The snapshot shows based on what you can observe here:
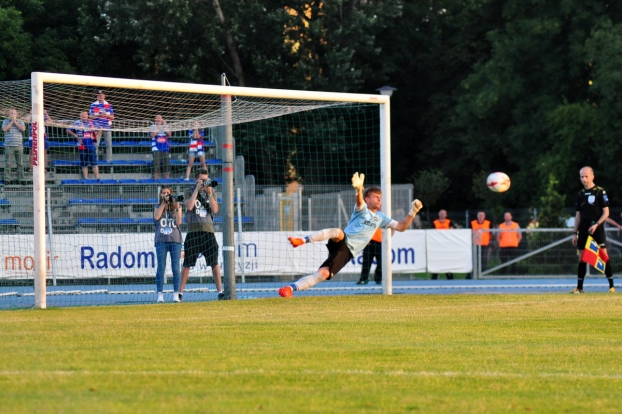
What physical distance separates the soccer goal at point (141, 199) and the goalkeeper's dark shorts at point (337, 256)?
9.61 feet

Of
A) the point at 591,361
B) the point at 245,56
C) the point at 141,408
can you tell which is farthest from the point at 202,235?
the point at 245,56

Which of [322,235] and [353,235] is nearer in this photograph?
[322,235]

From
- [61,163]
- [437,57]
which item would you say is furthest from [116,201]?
[437,57]

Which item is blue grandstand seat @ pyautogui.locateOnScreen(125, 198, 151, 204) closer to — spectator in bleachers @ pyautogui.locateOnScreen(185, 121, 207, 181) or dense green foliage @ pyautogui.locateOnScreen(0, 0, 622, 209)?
spectator in bleachers @ pyautogui.locateOnScreen(185, 121, 207, 181)

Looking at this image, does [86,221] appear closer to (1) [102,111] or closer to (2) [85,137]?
(2) [85,137]

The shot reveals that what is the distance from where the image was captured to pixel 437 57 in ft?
157

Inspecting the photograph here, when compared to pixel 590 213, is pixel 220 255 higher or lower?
lower

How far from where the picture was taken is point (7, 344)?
896cm

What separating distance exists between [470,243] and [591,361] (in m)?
17.8

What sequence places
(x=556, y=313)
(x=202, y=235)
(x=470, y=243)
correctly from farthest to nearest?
(x=470, y=243) → (x=202, y=235) → (x=556, y=313)

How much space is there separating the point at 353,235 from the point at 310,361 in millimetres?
6007

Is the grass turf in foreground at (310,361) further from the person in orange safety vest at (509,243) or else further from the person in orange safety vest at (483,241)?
the person in orange safety vest at (483,241)

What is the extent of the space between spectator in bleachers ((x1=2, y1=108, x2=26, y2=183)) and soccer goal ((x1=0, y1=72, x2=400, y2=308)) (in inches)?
1.9

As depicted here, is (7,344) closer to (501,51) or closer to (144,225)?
(144,225)
